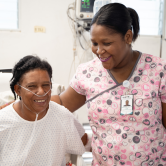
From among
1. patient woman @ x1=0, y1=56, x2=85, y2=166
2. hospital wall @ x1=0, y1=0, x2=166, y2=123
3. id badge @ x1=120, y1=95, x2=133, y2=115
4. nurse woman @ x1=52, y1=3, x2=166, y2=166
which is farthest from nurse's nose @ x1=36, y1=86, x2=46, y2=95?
hospital wall @ x1=0, y1=0, x2=166, y2=123

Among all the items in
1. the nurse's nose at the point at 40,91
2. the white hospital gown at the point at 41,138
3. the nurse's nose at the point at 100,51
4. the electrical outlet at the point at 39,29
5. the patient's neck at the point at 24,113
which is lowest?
the white hospital gown at the point at 41,138

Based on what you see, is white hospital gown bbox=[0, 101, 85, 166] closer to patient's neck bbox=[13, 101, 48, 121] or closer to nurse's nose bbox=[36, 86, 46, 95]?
patient's neck bbox=[13, 101, 48, 121]

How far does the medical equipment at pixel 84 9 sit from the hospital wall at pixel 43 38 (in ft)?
0.82

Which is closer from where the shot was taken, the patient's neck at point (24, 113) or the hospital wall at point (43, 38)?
the patient's neck at point (24, 113)

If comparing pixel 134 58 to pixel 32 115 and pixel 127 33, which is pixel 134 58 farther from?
pixel 32 115

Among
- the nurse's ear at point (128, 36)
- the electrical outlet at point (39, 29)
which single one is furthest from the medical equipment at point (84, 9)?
the nurse's ear at point (128, 36)

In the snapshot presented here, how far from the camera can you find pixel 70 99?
54.7 inches

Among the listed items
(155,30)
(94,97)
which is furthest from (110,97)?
(155,30)

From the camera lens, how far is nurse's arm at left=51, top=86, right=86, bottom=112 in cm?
138

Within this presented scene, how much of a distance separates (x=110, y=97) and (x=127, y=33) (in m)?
0.39

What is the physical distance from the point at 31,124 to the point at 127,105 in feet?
1.90

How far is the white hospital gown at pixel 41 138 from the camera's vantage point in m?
1.12

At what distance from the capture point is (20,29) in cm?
294

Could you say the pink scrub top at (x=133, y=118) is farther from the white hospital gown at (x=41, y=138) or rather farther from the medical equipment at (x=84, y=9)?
the medical equipment at (x=84, y=9)
